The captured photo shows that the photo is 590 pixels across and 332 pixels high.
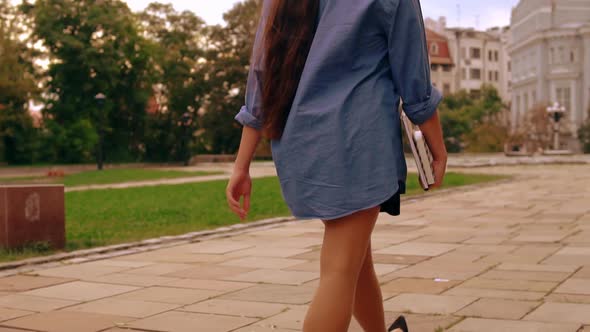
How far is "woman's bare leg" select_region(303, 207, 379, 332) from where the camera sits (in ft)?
7.66

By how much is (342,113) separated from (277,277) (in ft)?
11.1

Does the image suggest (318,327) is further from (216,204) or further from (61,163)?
(61,163)

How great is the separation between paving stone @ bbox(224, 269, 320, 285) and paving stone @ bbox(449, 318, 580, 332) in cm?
159

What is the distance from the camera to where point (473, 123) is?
69.9m

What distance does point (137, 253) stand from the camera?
23.2 feet

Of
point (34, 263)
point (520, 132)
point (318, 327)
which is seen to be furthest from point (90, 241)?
point (520, 132)

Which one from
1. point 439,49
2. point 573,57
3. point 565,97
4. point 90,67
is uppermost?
point 439,49

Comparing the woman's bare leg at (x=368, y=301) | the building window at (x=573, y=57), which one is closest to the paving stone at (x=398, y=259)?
the woman's bare leg at (x=368, y=301)

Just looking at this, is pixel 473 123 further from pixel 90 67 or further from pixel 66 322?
pixel 66 322

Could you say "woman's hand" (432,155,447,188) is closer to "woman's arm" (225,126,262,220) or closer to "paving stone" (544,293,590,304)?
"woman's arm" (225,126,262,220)

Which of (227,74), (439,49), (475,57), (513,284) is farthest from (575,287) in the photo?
(475,57)

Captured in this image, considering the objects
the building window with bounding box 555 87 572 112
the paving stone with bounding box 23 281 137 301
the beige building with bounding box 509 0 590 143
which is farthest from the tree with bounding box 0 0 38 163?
the building window with bounding box 555 87 572 112

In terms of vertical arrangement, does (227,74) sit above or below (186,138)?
above

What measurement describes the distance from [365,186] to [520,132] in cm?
5492
